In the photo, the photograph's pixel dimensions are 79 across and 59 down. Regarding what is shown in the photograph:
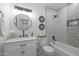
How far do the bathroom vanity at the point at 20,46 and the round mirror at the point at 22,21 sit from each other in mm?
246

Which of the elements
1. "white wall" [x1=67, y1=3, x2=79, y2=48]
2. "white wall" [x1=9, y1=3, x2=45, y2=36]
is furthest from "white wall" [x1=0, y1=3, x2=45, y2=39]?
"white wall" [x1=67, y1=3, x2=79, y2=48]

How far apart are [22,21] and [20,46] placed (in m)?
0.50

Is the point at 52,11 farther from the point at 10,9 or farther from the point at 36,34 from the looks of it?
the point at 10,9

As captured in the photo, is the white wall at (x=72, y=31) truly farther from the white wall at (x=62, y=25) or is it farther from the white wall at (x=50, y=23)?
Answer: the white wall at (x=50, y=23)

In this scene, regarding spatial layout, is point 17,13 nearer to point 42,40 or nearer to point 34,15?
point 34,15

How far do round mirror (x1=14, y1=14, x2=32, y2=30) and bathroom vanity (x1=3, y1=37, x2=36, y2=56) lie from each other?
0.81 feet

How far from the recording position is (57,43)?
1068 millimetres

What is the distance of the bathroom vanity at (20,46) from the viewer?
0.78 meters

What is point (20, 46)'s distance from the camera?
34.1 inches

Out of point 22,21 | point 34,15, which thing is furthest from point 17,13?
point 34,15

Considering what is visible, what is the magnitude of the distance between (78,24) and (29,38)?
109 centimetres

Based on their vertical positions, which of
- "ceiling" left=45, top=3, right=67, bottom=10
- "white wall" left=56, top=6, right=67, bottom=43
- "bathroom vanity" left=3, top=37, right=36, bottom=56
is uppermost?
"ceiling" left=45, top=3, right=67, bottom=10

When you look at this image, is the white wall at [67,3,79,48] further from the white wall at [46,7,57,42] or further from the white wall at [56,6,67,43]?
the white wall at [46,7,57,42]

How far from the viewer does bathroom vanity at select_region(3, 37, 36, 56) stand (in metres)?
0.78
